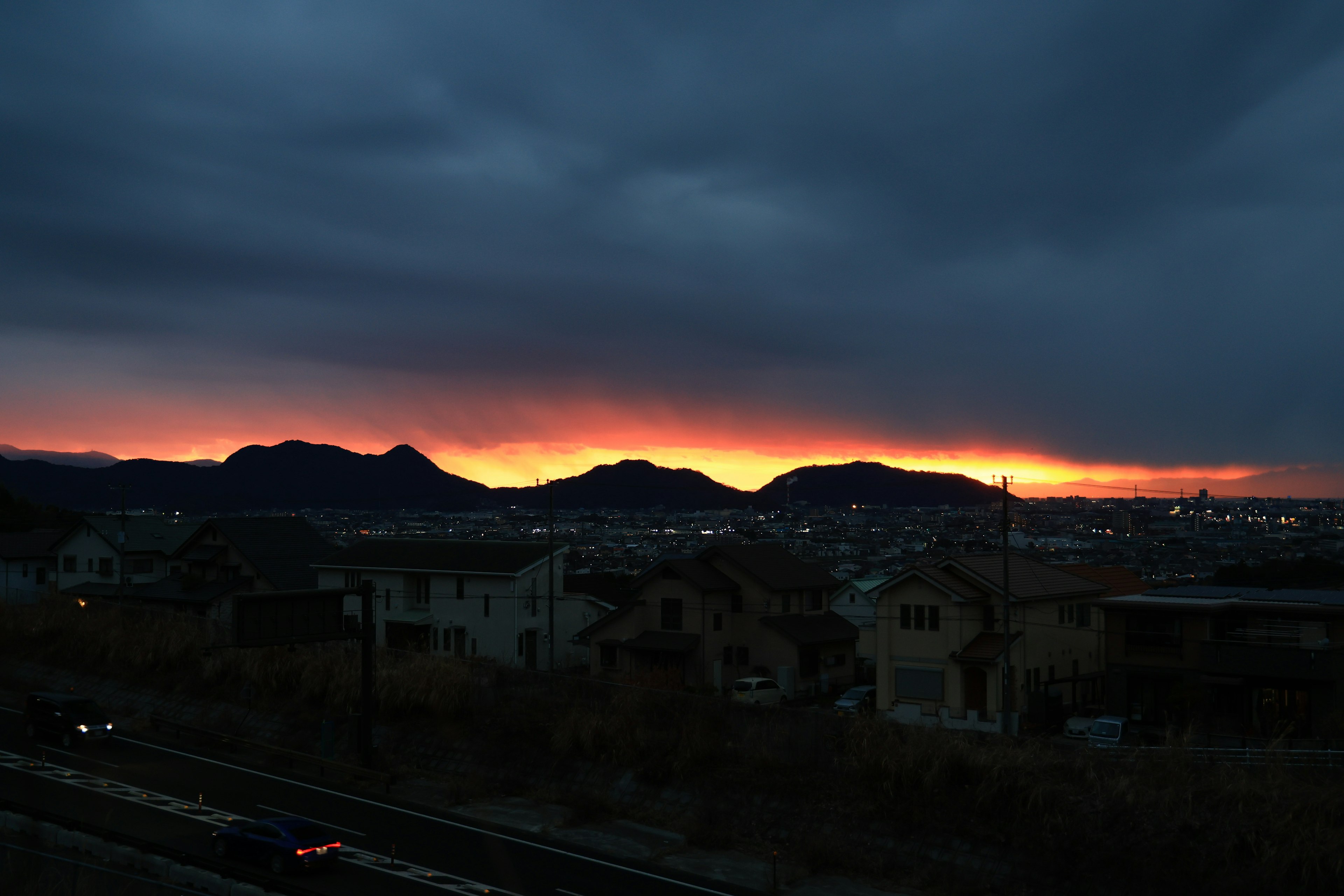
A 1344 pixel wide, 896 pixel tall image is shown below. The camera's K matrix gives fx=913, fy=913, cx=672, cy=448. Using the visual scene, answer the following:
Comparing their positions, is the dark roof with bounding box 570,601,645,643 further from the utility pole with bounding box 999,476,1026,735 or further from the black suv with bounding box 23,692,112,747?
the black suv with bounding box 23,692,112,747

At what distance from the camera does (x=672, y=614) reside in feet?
174

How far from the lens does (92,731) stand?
3256 centimetres

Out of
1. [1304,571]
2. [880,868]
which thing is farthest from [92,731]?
[1304,571]

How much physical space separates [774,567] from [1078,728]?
68.2 feet

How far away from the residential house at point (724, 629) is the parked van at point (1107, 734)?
59.0 ft

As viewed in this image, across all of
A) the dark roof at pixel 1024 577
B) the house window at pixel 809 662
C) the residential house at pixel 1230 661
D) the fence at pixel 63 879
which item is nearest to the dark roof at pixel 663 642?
the house window at pixel 809 662

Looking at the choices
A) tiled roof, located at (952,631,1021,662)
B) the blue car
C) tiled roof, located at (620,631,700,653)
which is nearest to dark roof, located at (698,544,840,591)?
tiled roof, located at (620,631,700,653)

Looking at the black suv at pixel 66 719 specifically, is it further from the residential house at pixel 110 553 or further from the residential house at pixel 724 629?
the residential house at pixel 110 553

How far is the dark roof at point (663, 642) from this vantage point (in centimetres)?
5066

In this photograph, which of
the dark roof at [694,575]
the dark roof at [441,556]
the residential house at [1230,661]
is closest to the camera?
the residential house at [1230,661]

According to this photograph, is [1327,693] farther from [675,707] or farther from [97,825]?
[97,825]

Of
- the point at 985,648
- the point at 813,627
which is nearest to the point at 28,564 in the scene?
the point at 813,627

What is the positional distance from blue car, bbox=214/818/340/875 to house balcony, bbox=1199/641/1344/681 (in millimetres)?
A: 35095

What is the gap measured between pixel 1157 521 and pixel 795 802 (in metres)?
92.4
